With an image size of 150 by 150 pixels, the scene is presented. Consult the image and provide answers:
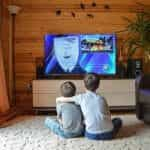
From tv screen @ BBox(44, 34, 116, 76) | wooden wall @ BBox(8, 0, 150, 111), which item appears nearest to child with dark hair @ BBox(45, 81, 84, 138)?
tv screen @ BBox(44, 34, 116, 76)

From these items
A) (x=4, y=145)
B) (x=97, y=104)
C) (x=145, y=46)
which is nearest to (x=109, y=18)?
→ (x=145, y=46)

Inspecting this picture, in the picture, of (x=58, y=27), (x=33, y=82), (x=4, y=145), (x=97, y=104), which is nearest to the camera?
(x=4, y=145)

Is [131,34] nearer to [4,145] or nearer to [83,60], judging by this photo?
[83,60]

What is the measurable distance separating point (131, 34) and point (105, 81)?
1.00 m

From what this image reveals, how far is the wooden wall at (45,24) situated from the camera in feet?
17.9

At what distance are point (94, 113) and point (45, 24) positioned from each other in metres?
2.50

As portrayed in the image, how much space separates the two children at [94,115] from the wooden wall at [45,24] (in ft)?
6.68

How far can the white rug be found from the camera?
314 cm

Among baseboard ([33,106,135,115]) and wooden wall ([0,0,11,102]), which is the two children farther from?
wooden wall ([0,0,11,102])

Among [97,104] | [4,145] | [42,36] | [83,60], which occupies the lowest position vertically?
[4,145]

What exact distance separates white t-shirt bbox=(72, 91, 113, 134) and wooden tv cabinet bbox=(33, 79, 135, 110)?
1.53m

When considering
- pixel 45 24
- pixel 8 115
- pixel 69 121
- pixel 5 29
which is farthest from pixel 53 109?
pixel 69 121

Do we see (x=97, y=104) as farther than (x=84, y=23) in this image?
No

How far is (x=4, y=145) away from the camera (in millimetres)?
3217
